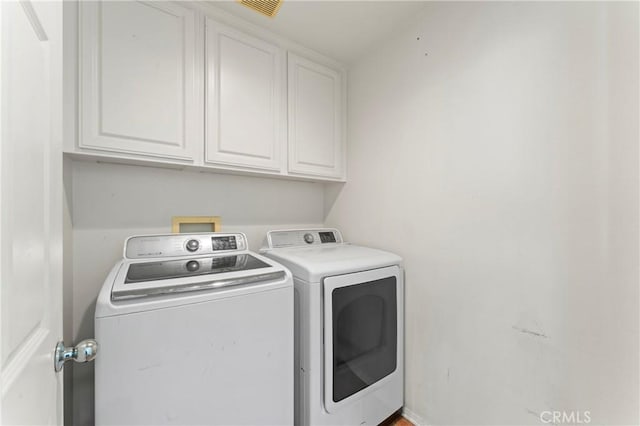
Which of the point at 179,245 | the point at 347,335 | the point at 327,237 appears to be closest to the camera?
the point at 347,335

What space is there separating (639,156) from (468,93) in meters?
0.67

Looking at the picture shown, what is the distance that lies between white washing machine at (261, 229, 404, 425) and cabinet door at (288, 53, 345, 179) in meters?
0.66

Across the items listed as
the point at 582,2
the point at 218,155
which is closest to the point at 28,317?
the point at 218,155

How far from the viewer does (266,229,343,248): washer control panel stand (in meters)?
1.73

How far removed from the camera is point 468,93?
125cm

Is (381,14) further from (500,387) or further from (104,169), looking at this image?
(500,387)

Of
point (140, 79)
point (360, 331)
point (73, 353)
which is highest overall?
point (140, 79)

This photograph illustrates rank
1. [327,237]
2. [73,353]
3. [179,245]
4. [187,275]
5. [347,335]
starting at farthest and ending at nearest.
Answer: [327,237]
[179,245]
[347,335]
[187,275]
[73,353]

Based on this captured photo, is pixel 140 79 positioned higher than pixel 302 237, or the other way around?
pixel 140 79

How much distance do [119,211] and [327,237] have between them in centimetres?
133

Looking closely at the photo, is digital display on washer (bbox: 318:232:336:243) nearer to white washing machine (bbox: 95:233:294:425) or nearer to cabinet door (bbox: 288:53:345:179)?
cabinet door (bbox: 288:53:345:179)

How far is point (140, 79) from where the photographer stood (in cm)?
122

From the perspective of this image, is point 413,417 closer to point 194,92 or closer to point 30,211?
point 30,211

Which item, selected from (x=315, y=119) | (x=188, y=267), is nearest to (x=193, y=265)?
(x=188, y=267)
